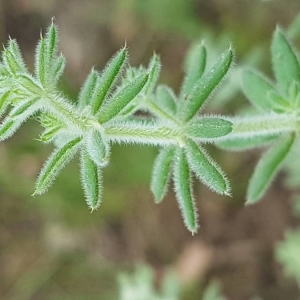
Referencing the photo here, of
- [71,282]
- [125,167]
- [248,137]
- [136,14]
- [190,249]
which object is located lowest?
[71,282]

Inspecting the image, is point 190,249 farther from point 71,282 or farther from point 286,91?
point 286,91

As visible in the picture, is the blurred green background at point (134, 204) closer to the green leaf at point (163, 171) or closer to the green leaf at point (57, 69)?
the green leaf at point (163, 171)

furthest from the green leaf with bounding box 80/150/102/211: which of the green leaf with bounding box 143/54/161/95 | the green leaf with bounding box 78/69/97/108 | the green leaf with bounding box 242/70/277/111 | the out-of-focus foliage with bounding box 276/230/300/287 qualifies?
the out-of-focus foliage with bounding box 276/230/300/287

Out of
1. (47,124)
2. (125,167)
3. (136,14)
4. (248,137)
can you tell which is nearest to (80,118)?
(47,124)

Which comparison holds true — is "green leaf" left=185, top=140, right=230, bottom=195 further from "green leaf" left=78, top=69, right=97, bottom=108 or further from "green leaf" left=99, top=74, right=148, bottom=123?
"green leaf" left=78, top=69, right=97, bottom=108

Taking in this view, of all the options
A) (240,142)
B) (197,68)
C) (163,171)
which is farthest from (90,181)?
(240,142)

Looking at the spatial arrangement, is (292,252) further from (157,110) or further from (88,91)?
(88,91)
